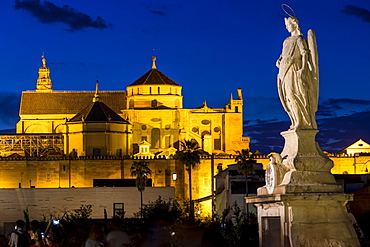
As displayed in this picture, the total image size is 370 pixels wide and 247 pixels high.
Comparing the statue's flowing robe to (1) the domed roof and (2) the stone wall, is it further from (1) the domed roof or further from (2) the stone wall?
(1) the domed roof

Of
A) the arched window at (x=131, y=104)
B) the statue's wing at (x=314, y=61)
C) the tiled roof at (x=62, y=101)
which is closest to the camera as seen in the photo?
the statue's wing at (x=314, y=61)

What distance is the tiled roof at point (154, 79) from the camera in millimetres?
102375

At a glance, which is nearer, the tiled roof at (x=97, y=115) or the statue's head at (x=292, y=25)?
the statue's head at (x=292, y=25)

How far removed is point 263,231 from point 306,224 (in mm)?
1125

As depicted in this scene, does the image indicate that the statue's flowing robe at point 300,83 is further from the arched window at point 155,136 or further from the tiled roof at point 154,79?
the tiled roof at point 154,79

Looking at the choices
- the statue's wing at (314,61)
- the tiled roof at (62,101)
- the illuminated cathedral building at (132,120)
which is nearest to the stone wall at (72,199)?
the illuminated cathedral building at (132,120)

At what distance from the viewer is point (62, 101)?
108125mm

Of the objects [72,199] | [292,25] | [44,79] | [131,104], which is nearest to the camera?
[292,25]

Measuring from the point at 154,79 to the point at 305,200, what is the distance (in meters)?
90.6

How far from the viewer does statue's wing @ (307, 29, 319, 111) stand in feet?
43.7

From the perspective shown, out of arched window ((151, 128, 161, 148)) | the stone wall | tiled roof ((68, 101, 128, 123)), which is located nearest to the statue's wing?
the stone wall

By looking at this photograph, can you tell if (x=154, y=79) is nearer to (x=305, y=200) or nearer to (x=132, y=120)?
(x=132, y=120)

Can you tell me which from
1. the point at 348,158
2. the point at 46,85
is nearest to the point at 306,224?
the point at 348,158

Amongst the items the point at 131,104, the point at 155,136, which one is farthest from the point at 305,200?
the point at 131,104
